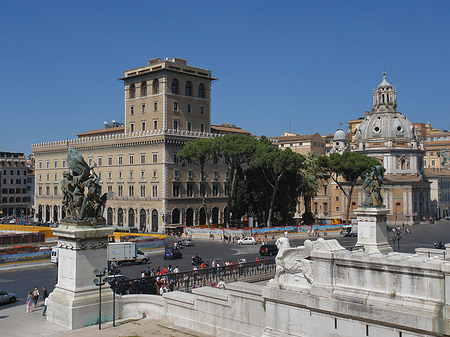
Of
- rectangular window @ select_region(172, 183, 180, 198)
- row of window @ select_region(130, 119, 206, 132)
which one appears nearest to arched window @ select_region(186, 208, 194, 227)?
rectangular window @ select_region(172, 183, 180, 198)

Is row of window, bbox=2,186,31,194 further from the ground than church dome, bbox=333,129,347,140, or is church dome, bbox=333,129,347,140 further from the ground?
church dome, bbox=333,129,347,140

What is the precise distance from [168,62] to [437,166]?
75659mm

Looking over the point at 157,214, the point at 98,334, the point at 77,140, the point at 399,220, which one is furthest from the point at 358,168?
the point at 98,334

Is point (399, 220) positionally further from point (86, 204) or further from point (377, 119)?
point (86, 204)

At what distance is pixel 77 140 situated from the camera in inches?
2894

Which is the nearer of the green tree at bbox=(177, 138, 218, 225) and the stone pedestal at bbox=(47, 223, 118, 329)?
the stone pedestal at bbox=(47, 223, 118, 329)

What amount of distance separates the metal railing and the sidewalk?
311 cm

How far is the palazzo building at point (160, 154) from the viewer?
6056 centimetres

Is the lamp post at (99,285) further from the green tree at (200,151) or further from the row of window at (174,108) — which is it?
the row of window at (174,108)

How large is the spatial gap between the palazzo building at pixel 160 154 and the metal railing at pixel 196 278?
103ft

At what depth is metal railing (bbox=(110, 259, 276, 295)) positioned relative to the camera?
68.0ft

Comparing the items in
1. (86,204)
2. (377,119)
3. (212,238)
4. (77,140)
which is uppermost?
(377,119)

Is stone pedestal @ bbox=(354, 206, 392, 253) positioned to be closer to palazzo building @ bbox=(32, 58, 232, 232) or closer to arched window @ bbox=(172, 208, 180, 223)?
palazzo building @ bbox=(32, 58, 232, 232)

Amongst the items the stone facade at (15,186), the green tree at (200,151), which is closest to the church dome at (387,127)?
the green tree at (200,151)
